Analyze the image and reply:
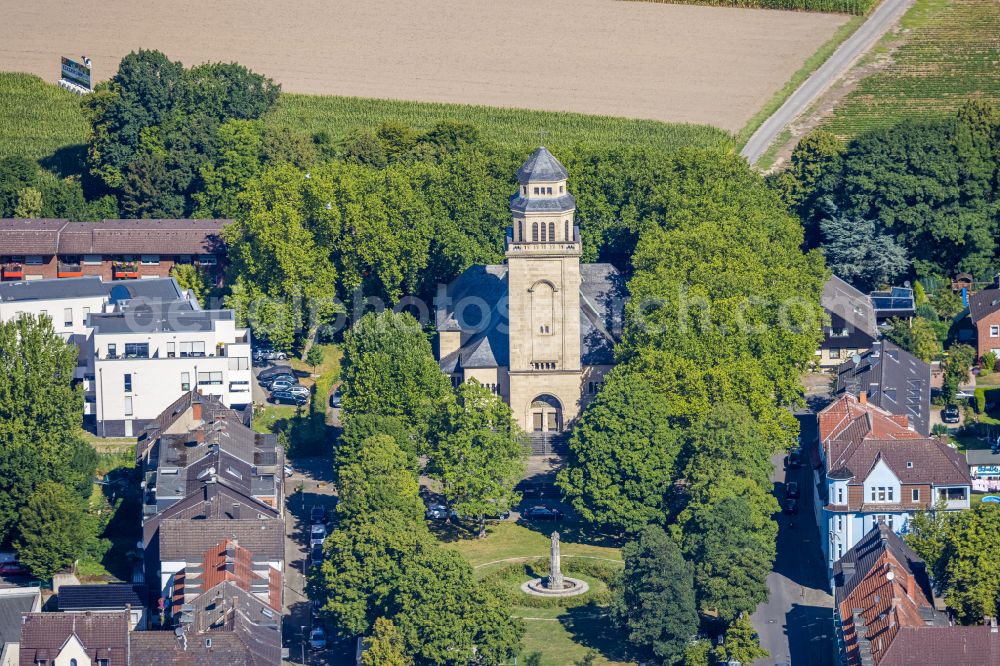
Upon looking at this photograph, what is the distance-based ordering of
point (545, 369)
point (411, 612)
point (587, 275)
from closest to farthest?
point (411, 612) → point (545, 369) → point (587, 275)

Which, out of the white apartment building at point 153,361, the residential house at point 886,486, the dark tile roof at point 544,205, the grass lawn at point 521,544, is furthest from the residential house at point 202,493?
the residential house at point 886,486

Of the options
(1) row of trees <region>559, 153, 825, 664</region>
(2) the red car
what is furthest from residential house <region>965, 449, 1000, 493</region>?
(2) the red car

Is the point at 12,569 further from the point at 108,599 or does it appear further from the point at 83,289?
the point at 83,289

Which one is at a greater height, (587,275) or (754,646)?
(587,275)

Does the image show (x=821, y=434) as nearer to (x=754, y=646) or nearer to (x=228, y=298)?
(x=754, y=646)

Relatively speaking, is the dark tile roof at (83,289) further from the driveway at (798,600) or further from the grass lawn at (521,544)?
the driveway at (798,600)

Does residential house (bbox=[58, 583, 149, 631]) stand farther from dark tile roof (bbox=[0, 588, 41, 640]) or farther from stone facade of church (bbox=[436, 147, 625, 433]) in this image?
stone facade of church (bbox=[436, 147, 625, 433])

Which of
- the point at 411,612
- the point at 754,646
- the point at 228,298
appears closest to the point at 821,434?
the point at 754,646

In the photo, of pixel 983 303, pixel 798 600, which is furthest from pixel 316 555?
pixel 983 303
